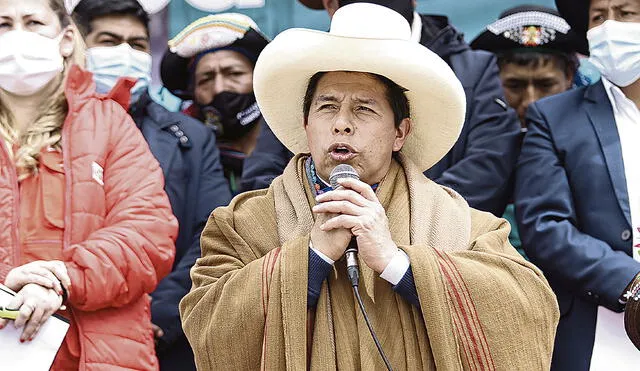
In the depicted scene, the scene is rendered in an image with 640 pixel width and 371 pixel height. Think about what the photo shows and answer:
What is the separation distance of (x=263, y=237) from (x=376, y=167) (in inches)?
17.8

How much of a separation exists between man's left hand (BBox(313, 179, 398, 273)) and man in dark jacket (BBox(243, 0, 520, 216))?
159 cm

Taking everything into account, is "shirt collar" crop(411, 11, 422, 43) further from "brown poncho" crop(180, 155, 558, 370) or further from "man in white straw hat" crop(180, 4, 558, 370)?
"brown poncho" crop(180, 155, 558, 370)

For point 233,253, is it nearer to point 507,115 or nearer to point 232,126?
point 507,115

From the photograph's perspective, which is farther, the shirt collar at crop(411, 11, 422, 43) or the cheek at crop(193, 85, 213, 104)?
the cheek at crop(193, 85, 213, 104)

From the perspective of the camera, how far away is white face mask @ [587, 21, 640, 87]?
5.24 m

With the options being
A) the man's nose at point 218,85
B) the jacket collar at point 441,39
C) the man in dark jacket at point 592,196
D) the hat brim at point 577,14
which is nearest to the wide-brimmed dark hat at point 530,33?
the hat brim at point 577,14

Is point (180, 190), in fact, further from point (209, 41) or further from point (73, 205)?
point (209, 41)

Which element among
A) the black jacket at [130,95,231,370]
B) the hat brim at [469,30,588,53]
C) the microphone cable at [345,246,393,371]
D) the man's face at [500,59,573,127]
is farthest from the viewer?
the man's face at [500,59,573,127]

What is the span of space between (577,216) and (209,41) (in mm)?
2485

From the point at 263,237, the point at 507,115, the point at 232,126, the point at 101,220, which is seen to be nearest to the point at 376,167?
the point at 263,237

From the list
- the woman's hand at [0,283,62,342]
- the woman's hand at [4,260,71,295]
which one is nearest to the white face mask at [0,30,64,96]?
the woman's hand at [4,260,71,295]

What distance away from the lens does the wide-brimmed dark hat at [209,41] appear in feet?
21.4

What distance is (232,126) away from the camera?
6.48 meters

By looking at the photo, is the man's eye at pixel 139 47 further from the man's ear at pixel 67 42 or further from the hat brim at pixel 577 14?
the hat brim at pixel 577 14
